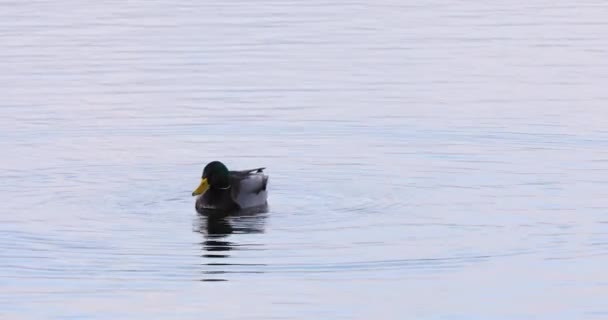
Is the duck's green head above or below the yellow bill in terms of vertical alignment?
above

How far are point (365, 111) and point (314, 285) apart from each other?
32.0 ft

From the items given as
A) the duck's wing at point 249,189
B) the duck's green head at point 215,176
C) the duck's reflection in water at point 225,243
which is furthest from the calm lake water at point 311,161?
the duck's green head at point 215,176

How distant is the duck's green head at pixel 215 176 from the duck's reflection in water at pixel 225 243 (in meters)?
0.46

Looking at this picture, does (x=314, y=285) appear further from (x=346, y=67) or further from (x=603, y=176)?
(x=346, y=67)

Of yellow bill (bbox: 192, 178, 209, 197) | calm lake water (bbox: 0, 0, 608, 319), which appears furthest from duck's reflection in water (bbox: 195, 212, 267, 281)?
yellow bill (bbox: 192, 178, 209, 197)

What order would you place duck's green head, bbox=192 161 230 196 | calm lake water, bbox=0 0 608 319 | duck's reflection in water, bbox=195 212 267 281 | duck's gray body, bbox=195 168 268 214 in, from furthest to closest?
duck's green head, bbox=192 161 230 196
duck's gray body, bbox=195 168 268 214
duck's reflection in water, bbox=195 212 267 281
calm lake water, bbox=0 0 608 319

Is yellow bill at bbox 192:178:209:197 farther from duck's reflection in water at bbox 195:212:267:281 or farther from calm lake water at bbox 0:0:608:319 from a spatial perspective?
duck's reflection in water at bbox 195:212:267:281

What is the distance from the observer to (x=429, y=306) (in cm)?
1559

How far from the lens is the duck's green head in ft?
69.4

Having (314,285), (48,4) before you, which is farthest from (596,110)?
(48,4)

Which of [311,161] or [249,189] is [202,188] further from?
[311,161]

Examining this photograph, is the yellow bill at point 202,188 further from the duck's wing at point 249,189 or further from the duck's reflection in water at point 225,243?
the duck's reflection in water at point 225,243

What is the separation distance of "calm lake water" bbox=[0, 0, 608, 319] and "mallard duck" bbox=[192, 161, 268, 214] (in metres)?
0.30

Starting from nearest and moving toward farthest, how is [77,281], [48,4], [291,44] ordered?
[77,281] < [291,44] < [48,4]
